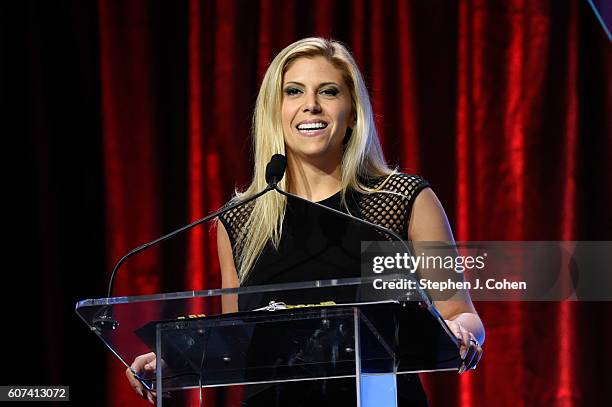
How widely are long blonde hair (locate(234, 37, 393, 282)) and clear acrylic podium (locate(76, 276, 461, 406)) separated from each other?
2.13 ft

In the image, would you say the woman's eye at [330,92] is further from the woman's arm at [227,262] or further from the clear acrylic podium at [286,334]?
the clear acrylic podium at [286,334]

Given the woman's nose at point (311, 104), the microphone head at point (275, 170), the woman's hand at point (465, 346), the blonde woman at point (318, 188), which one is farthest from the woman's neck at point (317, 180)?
the woman's hand at point (465, 346)

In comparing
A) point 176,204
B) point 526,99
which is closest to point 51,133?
point 176,204

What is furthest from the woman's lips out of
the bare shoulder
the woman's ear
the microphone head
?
the microphone head

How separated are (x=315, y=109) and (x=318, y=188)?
0.19 m

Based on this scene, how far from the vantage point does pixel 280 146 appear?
2412 millimetres

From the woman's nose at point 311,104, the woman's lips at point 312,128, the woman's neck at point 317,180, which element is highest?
the woman's nose at point 311,104

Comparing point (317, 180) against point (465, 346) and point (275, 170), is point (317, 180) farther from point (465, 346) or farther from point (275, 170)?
point (465, 346)

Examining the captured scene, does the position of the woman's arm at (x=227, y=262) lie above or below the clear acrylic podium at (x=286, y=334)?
above

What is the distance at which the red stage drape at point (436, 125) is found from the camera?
3.23m

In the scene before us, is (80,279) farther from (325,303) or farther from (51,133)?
(325,303)

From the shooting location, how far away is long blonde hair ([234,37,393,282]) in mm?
2328

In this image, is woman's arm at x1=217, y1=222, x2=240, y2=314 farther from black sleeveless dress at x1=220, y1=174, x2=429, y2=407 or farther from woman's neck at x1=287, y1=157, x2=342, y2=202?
woman's neck at x1=287, y1=157, x2=342, y2=202

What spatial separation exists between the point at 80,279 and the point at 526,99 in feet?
5.23
